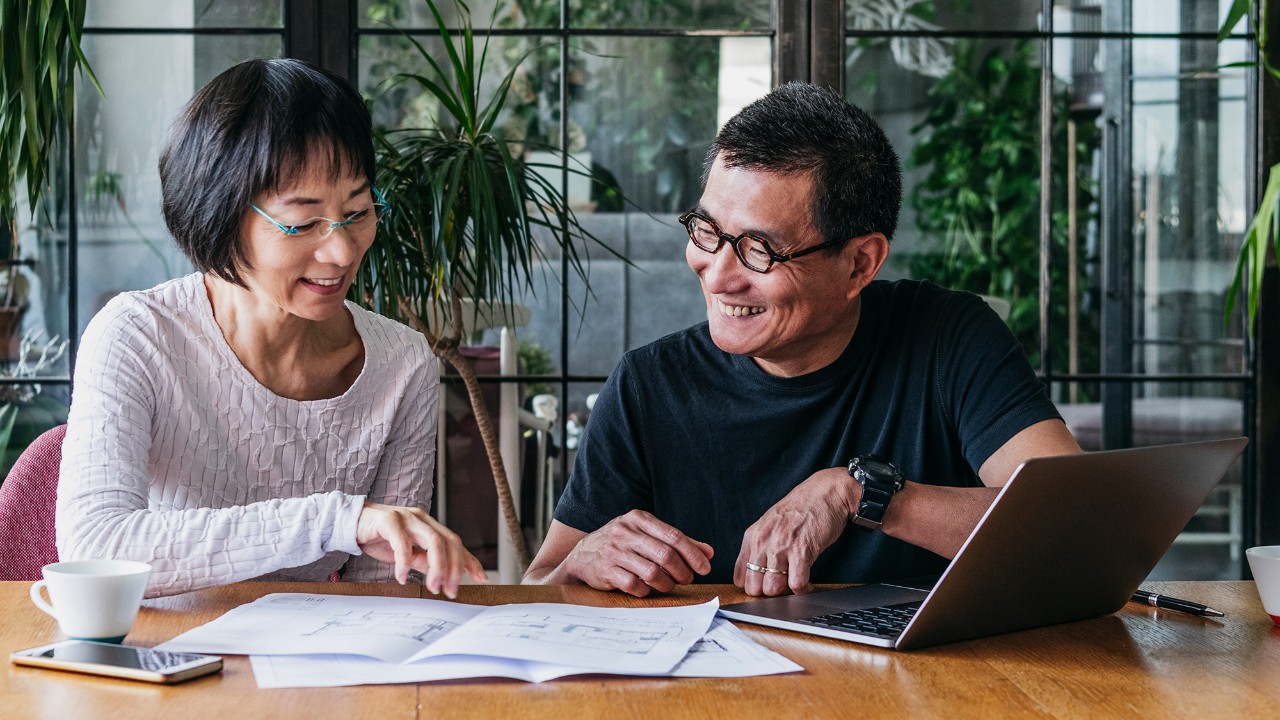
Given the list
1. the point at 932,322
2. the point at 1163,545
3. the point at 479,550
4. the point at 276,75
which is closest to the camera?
the point at 1163,545

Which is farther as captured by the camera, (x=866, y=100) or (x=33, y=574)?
(x=866, y=100)

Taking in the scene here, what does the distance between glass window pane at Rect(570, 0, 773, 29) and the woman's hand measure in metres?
2.27

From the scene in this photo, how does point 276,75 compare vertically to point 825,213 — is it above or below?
above

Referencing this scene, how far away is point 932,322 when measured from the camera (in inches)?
68.8

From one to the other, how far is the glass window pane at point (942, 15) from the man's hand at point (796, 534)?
7.26 ft

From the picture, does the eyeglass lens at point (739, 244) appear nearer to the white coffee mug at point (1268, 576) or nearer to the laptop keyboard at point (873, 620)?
the laptop keyboard at point (873, 620)

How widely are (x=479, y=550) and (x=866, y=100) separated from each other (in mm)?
1612

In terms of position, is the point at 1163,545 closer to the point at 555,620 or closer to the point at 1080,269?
the point at 555,620

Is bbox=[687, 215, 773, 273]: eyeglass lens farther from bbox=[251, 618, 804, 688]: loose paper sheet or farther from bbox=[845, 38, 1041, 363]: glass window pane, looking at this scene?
bbox=[845, 38, 1041, 363]: glass window pane

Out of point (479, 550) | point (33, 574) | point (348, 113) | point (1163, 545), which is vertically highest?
point (348, 113)

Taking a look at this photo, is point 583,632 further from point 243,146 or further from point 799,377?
point 243,146

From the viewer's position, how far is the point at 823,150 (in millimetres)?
1653

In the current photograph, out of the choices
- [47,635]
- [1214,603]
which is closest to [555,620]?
[47,635]

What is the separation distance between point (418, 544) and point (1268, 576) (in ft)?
2.80
